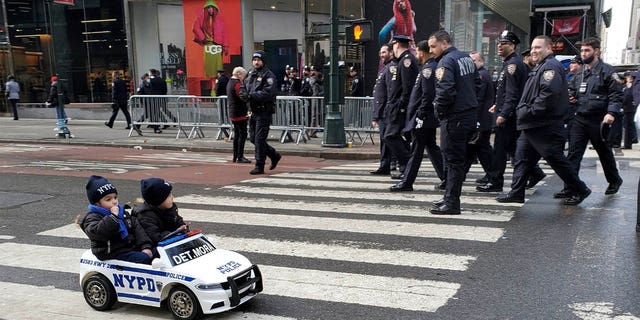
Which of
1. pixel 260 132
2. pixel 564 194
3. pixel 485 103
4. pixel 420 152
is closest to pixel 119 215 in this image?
pixel 420 152

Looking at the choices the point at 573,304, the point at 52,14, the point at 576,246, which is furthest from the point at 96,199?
the point at 52,14

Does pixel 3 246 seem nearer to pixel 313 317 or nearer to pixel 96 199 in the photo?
pixel 96 199

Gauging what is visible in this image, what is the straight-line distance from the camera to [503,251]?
4.97 m

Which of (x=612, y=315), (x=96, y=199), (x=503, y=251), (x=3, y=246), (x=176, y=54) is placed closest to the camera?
(x=612, y=315)

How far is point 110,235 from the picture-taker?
12.5 feet

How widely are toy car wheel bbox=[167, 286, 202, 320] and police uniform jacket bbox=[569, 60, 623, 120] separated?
5912mm

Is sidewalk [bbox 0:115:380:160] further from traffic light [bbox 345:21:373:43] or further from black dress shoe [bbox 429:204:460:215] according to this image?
black dress shoe [bbox 429:204:460:215]

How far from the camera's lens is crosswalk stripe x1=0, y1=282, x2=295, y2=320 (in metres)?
3.90

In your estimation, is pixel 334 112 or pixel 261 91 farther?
pixel 334 112

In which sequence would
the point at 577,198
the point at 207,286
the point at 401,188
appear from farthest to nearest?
the point at 401,188, the point at 577,198, the point at 207,286

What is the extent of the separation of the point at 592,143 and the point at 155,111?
1331 cm

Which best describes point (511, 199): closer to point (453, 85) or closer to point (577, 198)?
point (577, 198)

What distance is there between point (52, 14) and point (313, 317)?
26055 mm

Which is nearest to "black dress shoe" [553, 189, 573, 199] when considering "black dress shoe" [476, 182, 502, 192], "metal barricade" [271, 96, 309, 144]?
"black dress shoe" [476, 182, 502, 192]
